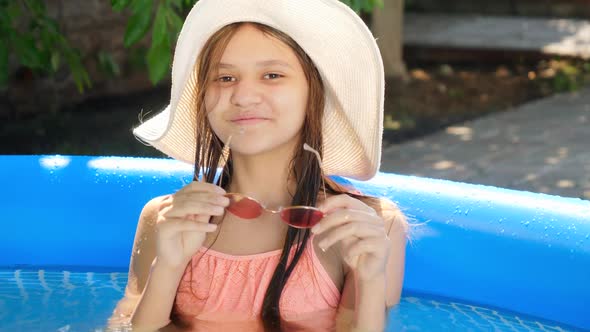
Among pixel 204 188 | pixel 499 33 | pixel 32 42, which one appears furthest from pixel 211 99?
pixel 499 33

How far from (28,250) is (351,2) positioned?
4.43ft

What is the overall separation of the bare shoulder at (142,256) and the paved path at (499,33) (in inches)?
243

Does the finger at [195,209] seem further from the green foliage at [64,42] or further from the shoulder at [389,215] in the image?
the green foliage at [64,42]

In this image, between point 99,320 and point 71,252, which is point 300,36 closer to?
point 99,320

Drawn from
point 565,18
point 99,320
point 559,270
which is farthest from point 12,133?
point 565,18

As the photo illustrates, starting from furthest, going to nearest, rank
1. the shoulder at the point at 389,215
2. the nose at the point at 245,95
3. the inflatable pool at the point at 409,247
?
the inflatable pool at the point at 409,247, the shoulder at the point at 389,215, the nose at the point at 245,95

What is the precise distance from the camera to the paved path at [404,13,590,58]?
27.9 ft

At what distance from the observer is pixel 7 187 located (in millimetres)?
3531

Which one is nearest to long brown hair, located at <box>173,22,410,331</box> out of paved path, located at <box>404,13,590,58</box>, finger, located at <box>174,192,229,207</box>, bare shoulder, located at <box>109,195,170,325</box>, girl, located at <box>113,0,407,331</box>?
girl, located at <box>113,0,407,331</box>

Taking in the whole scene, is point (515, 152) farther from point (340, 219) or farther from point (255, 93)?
point (340, 219)

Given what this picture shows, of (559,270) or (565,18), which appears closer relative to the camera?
(559,270)

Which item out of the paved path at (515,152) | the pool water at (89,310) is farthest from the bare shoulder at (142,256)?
the paved path at (515,152)

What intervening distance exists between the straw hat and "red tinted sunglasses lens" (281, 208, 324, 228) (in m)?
0.44

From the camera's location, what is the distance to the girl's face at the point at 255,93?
2.28m
